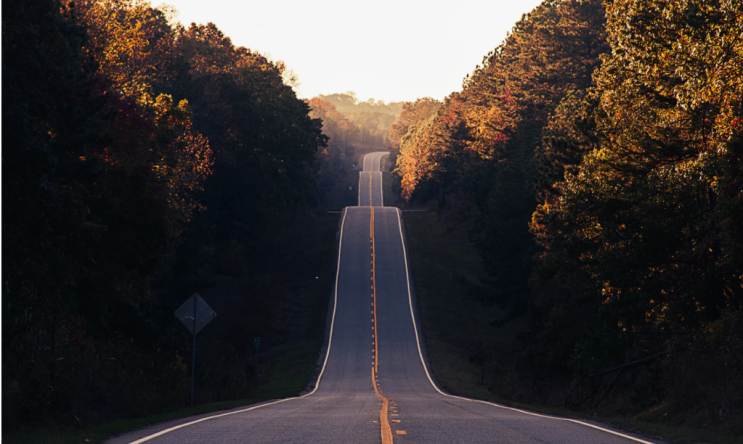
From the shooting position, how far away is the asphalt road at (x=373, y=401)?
11117 mm

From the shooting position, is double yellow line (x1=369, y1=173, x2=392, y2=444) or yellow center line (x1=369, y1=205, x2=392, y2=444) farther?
double yellow line (x1=369, y1=173, x2=392, y2=444)

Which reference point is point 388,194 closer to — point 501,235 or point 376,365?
point 501,235

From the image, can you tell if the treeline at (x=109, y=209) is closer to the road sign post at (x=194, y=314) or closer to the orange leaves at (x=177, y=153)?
the orange leaves at (x=177, y=153)

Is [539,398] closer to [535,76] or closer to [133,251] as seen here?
[133,251]

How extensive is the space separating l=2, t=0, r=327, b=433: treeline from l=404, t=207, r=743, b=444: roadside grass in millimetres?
11123

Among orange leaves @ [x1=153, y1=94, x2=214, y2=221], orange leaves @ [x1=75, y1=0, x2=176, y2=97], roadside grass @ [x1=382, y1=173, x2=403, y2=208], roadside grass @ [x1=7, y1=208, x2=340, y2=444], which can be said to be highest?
roadside grass @ [x1=382, y1=173, x2=403, y2=208]

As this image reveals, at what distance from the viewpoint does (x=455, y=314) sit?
50.7m

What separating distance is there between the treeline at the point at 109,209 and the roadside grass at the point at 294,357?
972 mm

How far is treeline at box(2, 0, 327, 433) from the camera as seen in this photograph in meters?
16.2

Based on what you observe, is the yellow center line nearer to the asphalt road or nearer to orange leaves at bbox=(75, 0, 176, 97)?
the asphalt road

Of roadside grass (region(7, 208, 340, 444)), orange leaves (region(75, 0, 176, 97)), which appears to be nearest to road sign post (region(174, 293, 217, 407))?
roadside grass (region(7, 208, 340, 444))

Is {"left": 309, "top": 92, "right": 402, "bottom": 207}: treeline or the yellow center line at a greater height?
{"left": 309, "top": 92, "right": 402, "bottom": 207}: treeline

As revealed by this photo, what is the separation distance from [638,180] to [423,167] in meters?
70.0

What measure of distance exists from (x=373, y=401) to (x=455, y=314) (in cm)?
3007
